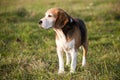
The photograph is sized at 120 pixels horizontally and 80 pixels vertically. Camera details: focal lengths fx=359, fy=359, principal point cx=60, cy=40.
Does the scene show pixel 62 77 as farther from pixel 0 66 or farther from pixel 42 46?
pixel 42 46

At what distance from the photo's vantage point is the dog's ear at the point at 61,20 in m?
7.64

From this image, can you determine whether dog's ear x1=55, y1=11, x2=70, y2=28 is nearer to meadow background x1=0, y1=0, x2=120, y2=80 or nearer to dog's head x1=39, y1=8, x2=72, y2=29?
dog's head x1=39, y1=8, x2=72, y2=29

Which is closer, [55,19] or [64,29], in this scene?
[55,19]

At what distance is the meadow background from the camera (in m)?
7.57

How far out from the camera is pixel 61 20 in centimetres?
766

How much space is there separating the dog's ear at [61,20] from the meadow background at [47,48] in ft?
3.40

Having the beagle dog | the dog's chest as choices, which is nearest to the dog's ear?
the beagle dog

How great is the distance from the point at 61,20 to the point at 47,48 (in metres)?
2.75

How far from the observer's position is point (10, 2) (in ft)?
74.5

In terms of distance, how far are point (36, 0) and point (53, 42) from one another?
11.7 meters

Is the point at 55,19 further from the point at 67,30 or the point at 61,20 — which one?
the point at 67,30

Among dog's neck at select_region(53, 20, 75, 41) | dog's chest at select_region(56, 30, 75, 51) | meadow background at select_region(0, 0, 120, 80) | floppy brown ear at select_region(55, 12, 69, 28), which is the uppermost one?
floppy brown ear at select_region(55, 12, 69, 28)

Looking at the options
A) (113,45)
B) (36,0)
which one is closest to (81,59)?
(113,45)

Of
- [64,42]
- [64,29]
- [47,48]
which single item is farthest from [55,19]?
[47,48]
